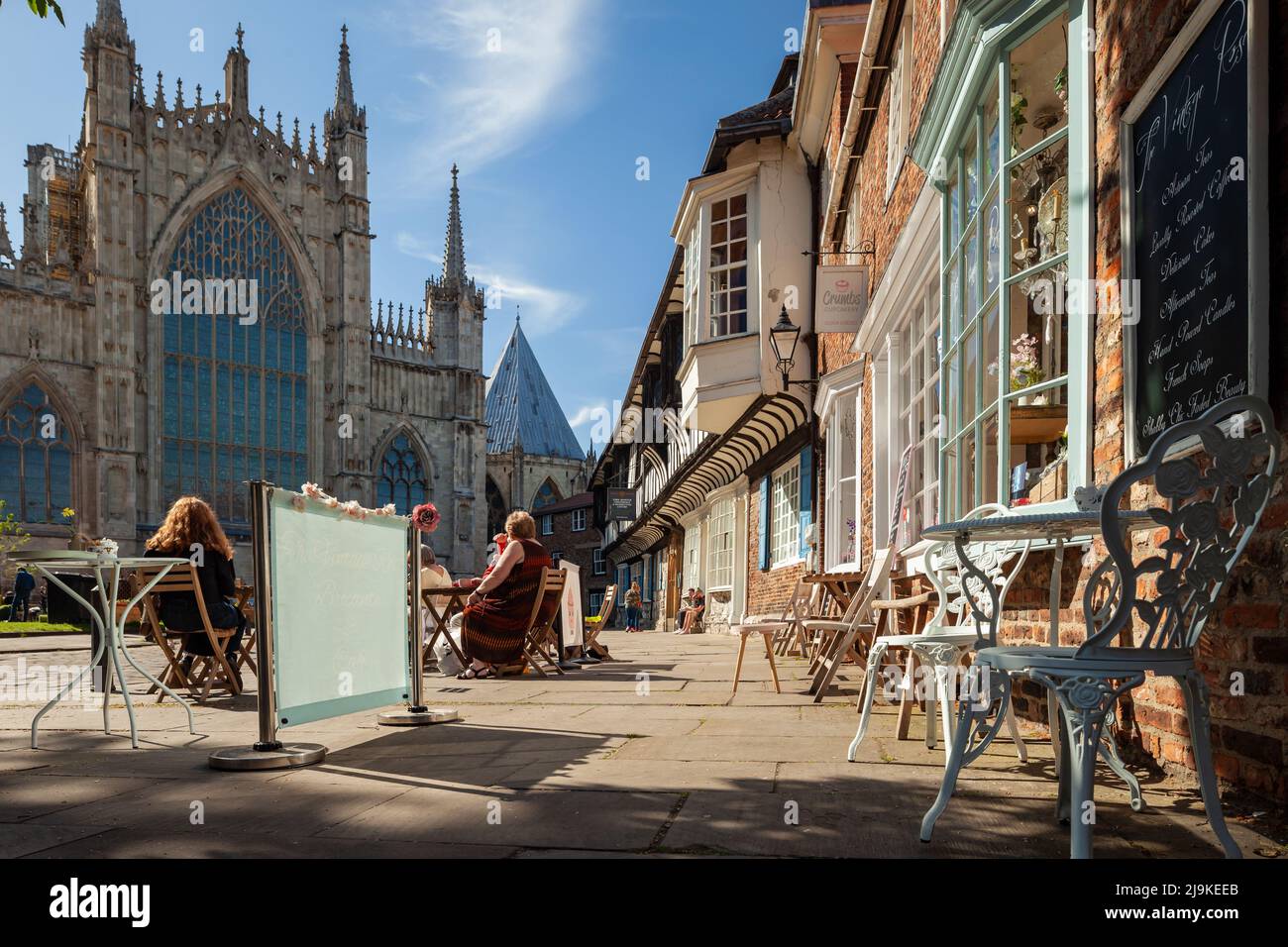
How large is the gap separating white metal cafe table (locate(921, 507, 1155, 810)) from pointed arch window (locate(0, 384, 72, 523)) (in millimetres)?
36811

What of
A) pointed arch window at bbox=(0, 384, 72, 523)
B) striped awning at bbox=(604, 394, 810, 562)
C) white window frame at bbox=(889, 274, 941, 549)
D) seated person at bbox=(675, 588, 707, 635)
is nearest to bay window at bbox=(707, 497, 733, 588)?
seated person at bbox=(675, 588, 707, 635)

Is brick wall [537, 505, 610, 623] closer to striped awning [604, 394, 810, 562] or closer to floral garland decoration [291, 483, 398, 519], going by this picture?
striped awning [604, 394, 810, 562]

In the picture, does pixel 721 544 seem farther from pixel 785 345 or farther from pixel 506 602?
pixel 506 602

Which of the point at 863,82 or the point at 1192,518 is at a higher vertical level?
the point at 863,82

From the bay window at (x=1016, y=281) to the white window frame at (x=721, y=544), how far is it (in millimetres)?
13815

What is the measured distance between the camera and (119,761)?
429cm

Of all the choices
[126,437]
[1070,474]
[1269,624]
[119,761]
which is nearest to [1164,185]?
[1070,474]

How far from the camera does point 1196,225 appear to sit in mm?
3115

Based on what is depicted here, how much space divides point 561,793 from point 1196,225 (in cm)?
270

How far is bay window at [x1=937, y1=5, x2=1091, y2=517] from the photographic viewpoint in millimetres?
4344

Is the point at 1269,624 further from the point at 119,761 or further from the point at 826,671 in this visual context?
the point at 119,761

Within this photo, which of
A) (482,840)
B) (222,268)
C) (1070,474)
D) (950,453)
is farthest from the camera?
(222,268)

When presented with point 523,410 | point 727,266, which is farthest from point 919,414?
point 523,410

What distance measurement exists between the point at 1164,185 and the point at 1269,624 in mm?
1492
